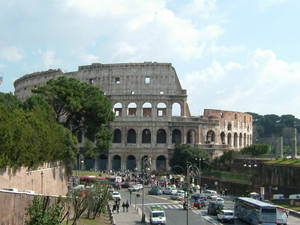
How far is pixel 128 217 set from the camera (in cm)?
3575

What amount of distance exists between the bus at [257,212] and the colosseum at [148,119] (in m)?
44.9

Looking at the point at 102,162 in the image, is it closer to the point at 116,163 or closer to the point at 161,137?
the point at 116,163

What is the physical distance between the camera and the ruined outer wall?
31739 mm

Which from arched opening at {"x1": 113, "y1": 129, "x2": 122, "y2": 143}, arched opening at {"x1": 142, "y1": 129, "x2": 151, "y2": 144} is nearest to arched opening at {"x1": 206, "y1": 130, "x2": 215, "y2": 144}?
arched opening at {"x1": 142, "y1": 129, "x2": 151, "y2": 144}

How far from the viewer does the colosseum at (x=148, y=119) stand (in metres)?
78.9

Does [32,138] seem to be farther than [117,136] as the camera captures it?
No

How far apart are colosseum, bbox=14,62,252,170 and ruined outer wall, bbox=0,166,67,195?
28130 millimetres

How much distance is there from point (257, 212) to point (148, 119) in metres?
51.5

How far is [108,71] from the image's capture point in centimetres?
8300

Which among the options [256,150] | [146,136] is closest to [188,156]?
[256,150]

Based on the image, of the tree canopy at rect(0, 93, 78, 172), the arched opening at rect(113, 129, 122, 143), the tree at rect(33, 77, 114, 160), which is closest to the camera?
the tree canopy at rect(0, 93, 78, 172)

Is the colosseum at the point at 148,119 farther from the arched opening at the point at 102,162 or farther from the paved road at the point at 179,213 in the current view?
the paved road at the point at 179,213

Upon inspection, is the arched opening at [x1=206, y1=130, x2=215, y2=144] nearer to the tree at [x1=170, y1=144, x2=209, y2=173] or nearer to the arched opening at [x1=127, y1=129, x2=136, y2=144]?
the tree at [x1=170, y1=144, x2=209, y2=173]

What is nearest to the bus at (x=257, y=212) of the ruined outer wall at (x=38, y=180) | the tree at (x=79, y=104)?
the ruined outer wall at (x=38, y=180)
